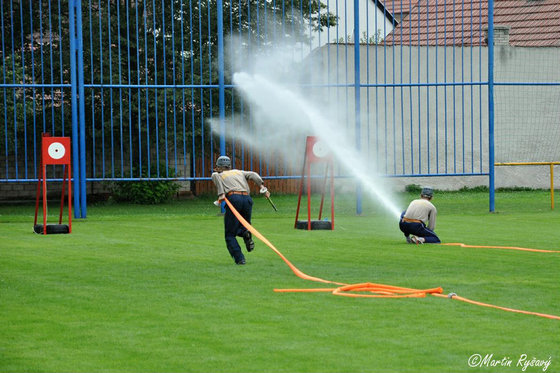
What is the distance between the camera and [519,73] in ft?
119

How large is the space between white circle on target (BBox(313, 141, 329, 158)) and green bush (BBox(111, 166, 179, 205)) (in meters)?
12.1

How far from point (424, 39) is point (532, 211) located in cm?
1358

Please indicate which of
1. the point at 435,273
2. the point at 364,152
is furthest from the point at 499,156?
the point at 435,273

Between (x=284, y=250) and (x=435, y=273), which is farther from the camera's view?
(x=284, y=250)

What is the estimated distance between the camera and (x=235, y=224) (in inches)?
528

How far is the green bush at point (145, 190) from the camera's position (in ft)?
100

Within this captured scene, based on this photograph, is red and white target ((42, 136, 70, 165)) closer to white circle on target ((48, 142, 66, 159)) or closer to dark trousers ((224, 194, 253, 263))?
white circle on target ((48, 142, 66, 159))

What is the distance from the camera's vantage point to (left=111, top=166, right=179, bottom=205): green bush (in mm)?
30531

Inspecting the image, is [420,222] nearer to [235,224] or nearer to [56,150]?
[235,224]

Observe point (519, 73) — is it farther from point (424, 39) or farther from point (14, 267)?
point (14, 267)

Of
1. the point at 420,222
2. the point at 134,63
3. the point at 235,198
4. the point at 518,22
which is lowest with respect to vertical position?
the point at 420,222

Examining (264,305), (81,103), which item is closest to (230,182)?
(264,305)

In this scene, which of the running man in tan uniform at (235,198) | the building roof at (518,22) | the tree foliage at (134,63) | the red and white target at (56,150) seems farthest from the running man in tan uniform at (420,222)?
the building roof at (518,22)

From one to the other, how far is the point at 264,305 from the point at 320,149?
9.89 m
